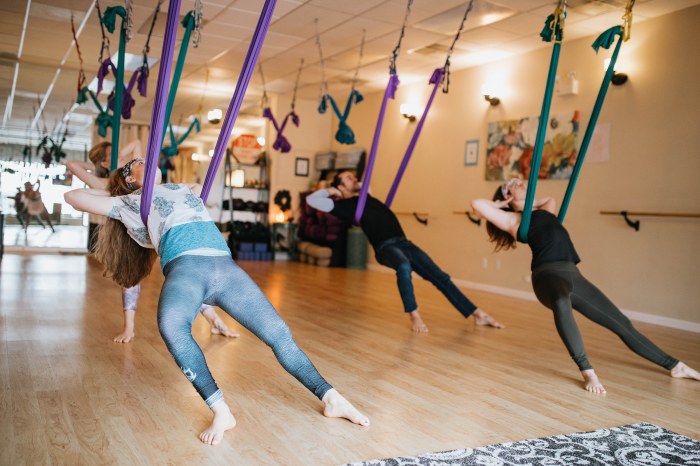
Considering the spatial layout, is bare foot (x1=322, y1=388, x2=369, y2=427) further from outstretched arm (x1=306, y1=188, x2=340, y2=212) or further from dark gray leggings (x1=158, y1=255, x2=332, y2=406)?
outstretched arm (x1=306, y1=188, x2=340, y2=212)

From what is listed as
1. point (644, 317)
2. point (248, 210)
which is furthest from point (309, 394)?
point (248, 210)

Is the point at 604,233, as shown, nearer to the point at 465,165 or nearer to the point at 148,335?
the point at 465,165

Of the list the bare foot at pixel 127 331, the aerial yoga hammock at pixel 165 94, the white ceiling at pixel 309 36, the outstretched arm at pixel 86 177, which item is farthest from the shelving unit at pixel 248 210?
the aerial yoga hammock at pixel 165 94

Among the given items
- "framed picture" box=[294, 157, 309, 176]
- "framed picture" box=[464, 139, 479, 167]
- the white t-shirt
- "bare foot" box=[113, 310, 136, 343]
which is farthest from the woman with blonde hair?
"framed picture" box=[294, 157, 309, 176]

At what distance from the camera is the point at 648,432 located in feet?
8.60

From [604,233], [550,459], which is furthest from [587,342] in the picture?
[550,459]

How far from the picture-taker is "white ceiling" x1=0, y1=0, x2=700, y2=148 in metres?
6.02

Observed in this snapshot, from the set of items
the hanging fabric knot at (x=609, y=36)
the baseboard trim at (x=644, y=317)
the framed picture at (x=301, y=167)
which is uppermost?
the hanging fabric knot at (x=609, y=36)

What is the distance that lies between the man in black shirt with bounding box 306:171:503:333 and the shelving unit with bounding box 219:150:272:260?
→ 565 cm

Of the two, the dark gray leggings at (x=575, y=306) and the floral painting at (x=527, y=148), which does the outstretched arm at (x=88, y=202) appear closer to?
the dark gray leggings at (x=575, y=306)

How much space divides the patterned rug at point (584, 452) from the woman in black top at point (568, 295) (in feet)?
2.50

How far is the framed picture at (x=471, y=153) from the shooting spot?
8.03m

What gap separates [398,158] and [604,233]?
3.87m

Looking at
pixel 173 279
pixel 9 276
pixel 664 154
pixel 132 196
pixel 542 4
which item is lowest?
pixel 9 276
